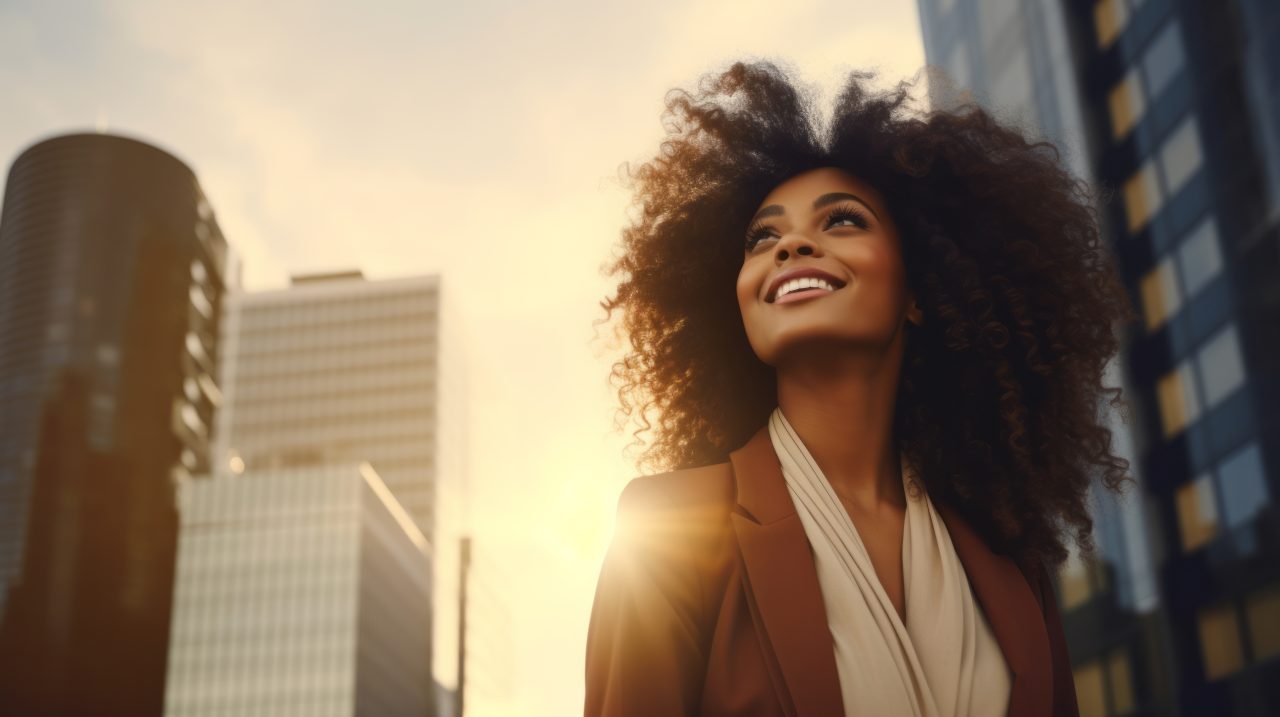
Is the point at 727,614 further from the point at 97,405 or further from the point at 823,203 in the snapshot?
the point at 97,405

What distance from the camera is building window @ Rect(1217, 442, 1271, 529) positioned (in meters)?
23.4

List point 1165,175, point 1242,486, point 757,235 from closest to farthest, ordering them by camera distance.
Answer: point 757,235 → point 1242,486 → point 1165,175

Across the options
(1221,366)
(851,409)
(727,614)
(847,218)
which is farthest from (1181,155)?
(727,614)

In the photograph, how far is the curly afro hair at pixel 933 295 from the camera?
2.89 metres

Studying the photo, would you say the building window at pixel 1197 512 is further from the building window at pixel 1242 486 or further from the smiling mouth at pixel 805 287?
the smiling mouth at pixel 805 287

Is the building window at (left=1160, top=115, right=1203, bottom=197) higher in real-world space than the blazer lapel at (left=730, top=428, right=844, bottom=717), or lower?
higher

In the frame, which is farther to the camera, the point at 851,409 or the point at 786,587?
the point at 851,409

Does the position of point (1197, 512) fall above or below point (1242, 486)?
below

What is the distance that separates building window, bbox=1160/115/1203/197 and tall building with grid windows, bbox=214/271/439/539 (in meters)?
108

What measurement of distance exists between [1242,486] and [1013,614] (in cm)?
2429

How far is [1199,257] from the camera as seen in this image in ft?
84.3

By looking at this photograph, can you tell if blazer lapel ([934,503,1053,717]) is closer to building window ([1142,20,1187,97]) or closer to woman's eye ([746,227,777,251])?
woman's eye ([746,227,777,251])

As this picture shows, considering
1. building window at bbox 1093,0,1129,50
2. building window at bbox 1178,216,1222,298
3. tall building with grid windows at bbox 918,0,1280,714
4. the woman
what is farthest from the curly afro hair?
building window at bbox 1093,0,1129,50

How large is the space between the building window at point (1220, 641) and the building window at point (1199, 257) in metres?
6.81
